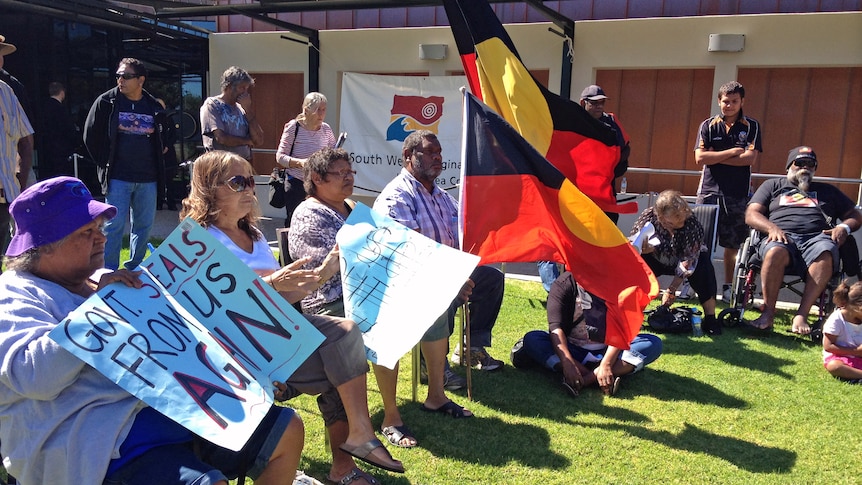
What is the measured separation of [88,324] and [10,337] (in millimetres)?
200

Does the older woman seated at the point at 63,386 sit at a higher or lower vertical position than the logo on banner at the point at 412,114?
lower

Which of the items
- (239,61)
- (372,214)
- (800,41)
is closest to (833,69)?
(800,41)

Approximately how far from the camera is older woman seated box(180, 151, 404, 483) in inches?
115

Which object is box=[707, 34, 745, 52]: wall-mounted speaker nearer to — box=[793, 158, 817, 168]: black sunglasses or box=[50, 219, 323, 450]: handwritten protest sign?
box=[793, 158, 817, 168]: black sunglasses

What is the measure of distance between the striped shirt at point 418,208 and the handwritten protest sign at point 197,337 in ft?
4.93

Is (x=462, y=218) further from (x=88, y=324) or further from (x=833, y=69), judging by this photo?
(x=833, y=69)

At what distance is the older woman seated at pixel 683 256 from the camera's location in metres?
5.70

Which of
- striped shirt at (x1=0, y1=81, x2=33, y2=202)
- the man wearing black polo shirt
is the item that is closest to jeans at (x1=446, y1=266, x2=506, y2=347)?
the man wearing black polo shirt

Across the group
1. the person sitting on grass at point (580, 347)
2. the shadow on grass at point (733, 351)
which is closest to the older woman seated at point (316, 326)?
the person sitting on grass at point (580, 347)

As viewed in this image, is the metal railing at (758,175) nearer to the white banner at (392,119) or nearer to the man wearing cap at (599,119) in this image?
the white banner at (392,119)

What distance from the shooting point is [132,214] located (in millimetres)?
6004

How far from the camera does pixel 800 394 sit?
4.39 metres

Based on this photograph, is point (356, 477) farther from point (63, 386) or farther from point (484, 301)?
point (484, 301)

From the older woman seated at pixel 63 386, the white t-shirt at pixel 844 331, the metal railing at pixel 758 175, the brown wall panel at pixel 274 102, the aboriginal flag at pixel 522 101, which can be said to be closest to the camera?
the older woman seated at pixel 63 386
